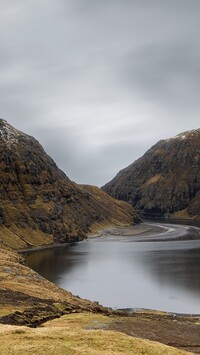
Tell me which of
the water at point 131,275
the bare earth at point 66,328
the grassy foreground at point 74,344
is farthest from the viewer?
the water at point 131,275

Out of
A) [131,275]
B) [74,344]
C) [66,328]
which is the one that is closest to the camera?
[74,344]

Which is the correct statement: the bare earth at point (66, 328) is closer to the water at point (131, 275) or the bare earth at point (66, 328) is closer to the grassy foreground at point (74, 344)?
the grassy foreground at point (74, 344)

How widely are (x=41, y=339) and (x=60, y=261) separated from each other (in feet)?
437

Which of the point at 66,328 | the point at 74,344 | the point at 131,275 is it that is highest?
the point at 74,344

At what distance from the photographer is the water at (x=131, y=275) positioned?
10150 cm

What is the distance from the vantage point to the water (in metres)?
102

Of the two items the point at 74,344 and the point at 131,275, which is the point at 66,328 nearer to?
the point at 74,344

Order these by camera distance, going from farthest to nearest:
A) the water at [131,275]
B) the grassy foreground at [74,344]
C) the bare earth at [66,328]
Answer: the water at [131,275] < the bare earth at [66,328] < the grassy foreground at [74,344]

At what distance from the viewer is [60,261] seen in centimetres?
16362

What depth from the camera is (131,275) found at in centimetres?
13312

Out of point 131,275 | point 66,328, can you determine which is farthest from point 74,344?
point 131,275

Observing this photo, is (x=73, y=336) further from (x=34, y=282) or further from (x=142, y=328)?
(x=34, y=282)

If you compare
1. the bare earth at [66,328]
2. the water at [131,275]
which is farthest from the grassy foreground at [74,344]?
the water at [131,275]

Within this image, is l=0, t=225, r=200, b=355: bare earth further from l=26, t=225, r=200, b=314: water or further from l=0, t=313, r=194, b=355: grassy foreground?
l=26, t=225, r=200, b=314: water
